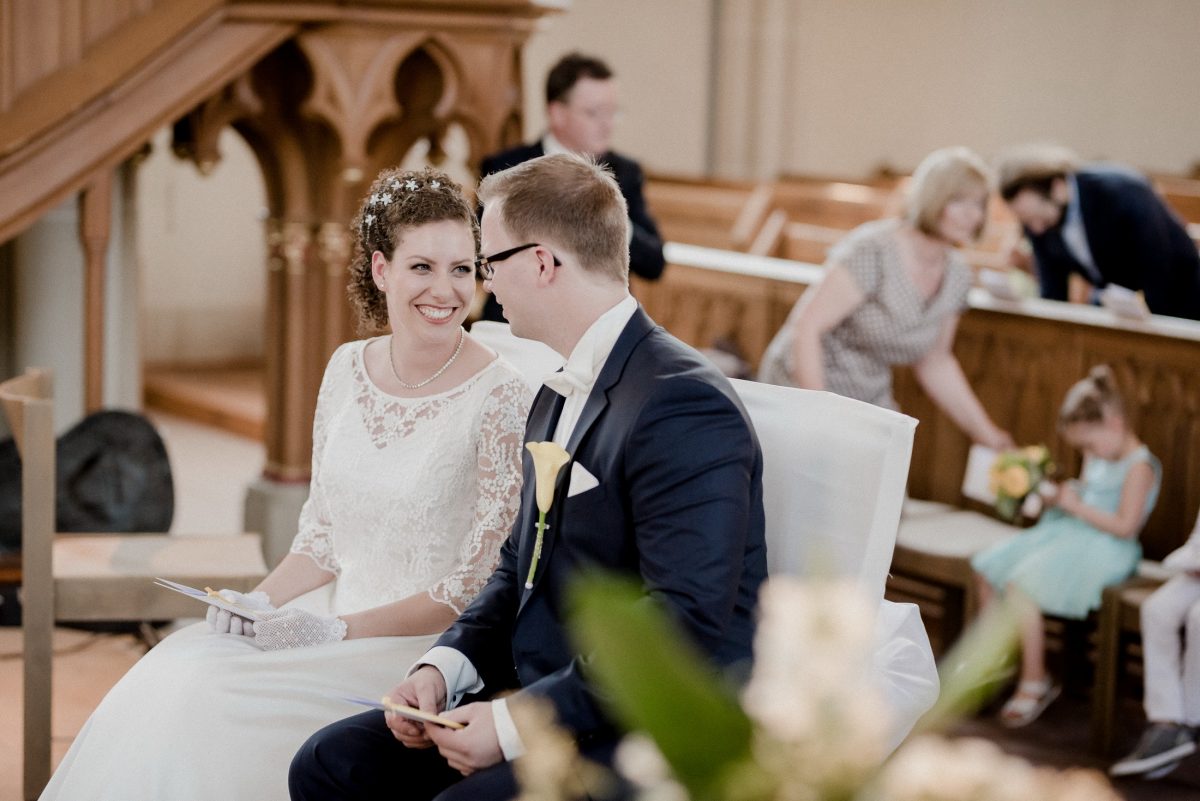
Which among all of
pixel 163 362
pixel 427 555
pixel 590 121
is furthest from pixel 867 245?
pixel 163 362

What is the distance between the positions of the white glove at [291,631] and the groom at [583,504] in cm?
31

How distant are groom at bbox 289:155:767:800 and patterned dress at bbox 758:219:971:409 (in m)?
2.45

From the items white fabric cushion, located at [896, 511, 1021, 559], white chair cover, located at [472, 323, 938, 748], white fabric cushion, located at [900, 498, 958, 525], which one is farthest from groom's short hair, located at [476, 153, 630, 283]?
white fabric cushion, located at [900, 498, 958, 525]

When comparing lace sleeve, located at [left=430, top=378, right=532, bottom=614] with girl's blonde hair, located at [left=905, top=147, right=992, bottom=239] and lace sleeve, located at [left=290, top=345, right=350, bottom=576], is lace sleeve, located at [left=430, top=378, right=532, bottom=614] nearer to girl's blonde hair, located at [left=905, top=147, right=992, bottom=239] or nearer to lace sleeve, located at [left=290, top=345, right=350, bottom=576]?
lace sleeve, located at [left=290, top=345, right=350, bottom=576]

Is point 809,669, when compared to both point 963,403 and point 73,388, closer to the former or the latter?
point 963,403

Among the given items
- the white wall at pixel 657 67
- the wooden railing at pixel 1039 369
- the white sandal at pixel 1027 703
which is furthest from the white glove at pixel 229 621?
the white wall at pixel 657 67

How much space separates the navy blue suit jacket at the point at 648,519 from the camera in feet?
7.04

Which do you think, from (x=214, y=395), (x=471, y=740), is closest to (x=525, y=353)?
(x=471, y=740)

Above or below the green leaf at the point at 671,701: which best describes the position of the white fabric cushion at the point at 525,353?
below

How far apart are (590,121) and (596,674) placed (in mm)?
2825

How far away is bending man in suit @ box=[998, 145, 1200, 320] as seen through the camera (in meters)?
5.22

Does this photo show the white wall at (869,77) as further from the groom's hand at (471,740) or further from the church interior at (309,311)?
the groom's hand at (471,740)

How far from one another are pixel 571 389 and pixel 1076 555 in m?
2.70

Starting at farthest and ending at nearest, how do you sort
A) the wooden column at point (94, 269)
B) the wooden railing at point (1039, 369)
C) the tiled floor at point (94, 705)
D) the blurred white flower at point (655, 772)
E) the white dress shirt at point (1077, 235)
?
the white dress shirt at point (1077, 235) → the wooden column at point (94, 269) → the wooden railing at point (1039, 369) → the tiled floor at point (94, 705) → the blurred white flower at point (655, 772)
